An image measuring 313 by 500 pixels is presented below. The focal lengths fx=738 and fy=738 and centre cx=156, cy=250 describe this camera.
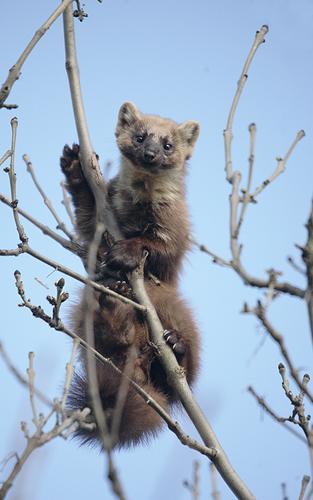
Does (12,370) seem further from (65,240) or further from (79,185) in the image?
(79,185)

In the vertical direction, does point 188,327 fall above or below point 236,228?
above

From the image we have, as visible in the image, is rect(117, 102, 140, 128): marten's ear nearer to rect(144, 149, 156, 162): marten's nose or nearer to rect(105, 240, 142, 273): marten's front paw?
rect(144, 149, 156, 162): marten's nose

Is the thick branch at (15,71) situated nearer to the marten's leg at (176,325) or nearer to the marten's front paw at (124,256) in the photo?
the marten's front paw at (124,256)

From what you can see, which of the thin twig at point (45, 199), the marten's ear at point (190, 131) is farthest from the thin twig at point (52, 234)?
the marten's ear at point (190, 131)

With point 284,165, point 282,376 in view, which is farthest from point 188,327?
point 284,165

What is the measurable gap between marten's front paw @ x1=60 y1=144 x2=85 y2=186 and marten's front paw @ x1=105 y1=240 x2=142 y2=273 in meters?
1.09

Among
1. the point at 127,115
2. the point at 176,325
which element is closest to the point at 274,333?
the point at 176,325

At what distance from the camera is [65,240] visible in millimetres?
6496

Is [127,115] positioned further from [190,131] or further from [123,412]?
[123,412]

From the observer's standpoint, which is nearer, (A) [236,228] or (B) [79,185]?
(A) [236,228]

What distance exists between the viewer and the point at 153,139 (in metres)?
8.62

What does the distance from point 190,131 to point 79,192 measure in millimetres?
1940

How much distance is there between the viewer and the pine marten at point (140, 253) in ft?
22.8

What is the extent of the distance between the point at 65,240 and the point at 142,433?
2.03m
